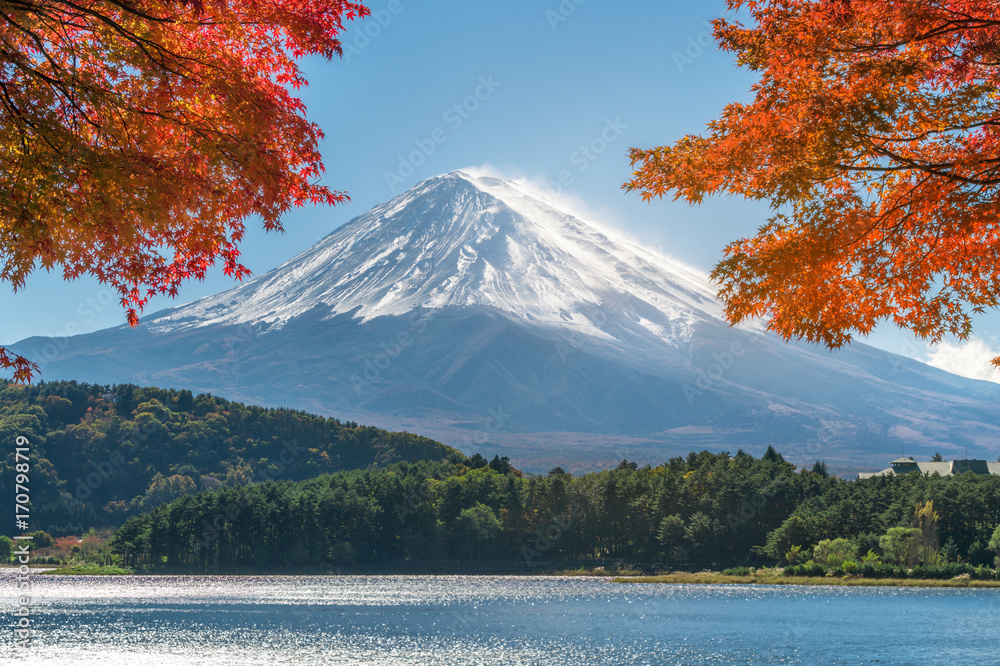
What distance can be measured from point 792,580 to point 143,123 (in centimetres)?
6422

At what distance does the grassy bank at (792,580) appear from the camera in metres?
57.5

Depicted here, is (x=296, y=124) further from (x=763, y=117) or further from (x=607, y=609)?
(x=607, y=609)

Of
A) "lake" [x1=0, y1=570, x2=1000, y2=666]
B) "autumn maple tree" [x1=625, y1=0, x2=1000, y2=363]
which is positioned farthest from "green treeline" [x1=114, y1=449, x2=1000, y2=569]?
"autumn maple tree" [x1=625, y1=0, x2=1000, y2=363]

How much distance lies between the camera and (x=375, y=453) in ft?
461

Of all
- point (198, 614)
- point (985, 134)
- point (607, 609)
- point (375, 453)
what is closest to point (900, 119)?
point (985, 134)

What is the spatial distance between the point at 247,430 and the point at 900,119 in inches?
5811

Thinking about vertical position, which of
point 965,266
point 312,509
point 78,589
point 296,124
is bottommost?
point 78,589

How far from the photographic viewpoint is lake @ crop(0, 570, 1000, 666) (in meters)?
33.0

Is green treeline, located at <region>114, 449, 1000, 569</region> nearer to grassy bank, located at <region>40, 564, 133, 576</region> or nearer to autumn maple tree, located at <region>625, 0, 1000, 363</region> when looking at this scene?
grassy bank, located at <region>40, 564, 133, 576</region>

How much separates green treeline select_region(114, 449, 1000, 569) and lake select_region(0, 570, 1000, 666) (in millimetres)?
9143

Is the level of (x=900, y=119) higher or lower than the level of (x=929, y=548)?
higher

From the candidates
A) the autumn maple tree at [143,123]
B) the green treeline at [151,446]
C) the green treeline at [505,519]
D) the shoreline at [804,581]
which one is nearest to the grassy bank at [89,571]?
the green treeline at [505,519]

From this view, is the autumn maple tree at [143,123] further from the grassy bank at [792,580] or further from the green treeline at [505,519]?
the green treeline at [505,519]

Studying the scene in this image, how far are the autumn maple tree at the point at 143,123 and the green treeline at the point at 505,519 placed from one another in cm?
6830
